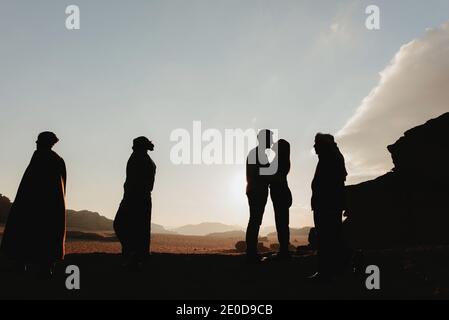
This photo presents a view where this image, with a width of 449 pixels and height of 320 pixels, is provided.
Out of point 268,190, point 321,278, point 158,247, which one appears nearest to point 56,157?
point 268,190

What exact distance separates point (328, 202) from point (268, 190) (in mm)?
2138

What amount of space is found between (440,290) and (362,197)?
12.4m

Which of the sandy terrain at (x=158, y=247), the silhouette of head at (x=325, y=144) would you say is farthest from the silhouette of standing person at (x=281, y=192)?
the sandy terrain at (x=158, y=247)

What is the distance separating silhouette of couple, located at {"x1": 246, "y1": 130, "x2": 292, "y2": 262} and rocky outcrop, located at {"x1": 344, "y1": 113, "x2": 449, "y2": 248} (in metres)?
6.74

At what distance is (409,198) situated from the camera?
17.6 meters

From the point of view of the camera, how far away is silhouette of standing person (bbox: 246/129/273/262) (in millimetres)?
10227

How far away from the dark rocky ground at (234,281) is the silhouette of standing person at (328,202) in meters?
0.42

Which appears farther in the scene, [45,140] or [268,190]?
[268,190]

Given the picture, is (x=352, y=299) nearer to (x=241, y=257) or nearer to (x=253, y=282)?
(x=253, y=282)

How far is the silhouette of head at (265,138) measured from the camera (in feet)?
33.6

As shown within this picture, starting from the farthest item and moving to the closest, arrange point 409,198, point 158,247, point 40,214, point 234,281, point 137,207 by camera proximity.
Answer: point 158,247
point 409,198
point 137,207
point 40,214
point 234,281

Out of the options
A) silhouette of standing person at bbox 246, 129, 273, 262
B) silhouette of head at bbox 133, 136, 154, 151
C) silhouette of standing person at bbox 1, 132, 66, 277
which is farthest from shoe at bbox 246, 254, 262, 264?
silhouette of standing person at bbox 1, 132, 66, 277

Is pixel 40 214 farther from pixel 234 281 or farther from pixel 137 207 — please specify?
pixel 234 281

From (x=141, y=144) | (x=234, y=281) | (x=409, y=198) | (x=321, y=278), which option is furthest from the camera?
(x=409, y=198)
